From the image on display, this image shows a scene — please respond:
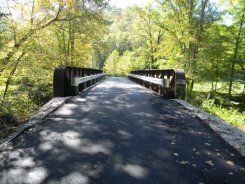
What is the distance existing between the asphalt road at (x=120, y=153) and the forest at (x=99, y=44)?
164cm

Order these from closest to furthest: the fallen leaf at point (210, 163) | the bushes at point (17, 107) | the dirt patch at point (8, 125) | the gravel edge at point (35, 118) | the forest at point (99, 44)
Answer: the fallen leaf at point (210, 163) → the gravel edge at point (35, 118) → the dirt patch at point (8, 125) → the bushes at point (17, 107) → the forest at point (99, 44)

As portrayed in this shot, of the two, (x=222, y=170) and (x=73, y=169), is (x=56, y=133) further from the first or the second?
(x=222, y=170)

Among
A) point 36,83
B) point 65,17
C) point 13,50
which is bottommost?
point 36,83

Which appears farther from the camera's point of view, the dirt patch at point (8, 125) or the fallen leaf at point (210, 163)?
the dirt patch at point (8, 125)

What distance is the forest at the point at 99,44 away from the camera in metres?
11.1

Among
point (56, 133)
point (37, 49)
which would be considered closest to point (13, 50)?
point (37, 49)

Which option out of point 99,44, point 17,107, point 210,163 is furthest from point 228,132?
point 99,44

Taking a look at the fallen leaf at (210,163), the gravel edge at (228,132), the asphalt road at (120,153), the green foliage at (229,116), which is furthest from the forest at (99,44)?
the fallen leaf at (210,163)

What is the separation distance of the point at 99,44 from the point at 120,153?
16518 mm

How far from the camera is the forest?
1109 cm

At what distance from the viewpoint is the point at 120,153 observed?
4.07 metres

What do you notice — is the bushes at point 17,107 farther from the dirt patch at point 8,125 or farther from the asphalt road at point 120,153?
the asphalt road at point 120,153

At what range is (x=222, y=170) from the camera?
360 centimetres

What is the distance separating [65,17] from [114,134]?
1130 cm
